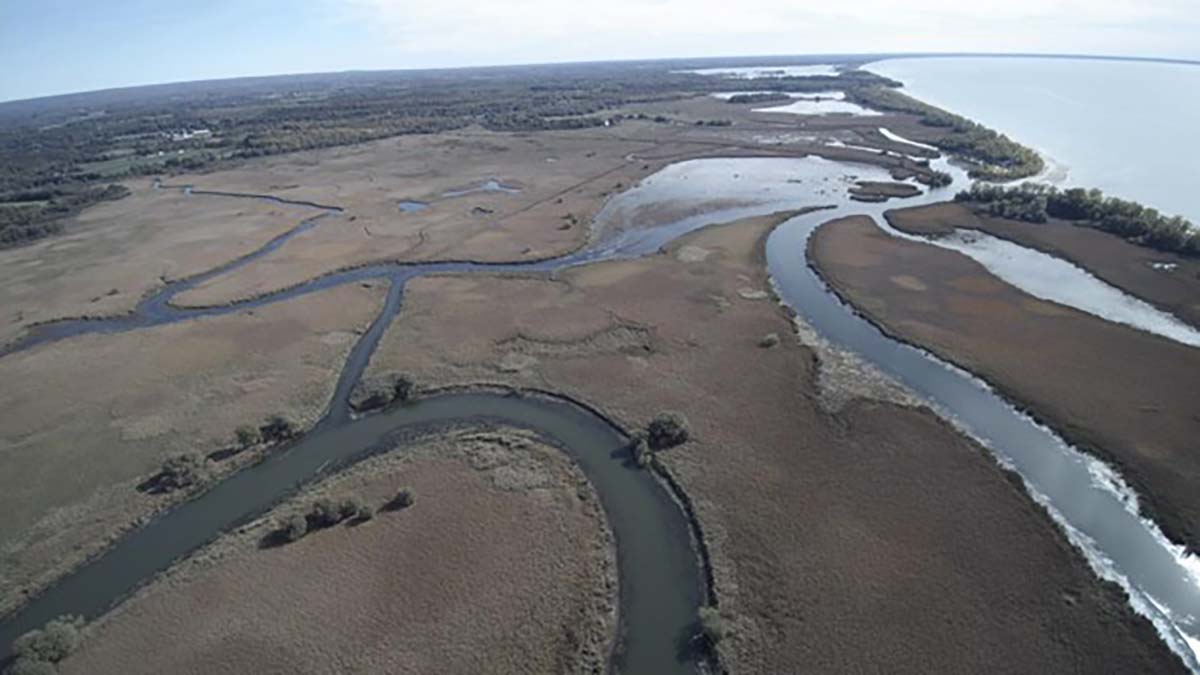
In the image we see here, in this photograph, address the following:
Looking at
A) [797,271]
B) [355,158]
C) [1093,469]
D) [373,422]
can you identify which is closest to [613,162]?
[355,158]

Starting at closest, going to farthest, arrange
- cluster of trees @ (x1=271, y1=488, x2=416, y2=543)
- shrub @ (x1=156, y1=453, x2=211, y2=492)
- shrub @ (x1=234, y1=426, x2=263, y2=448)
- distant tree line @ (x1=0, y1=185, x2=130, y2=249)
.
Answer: cluster of trees @ (x1=271, y1=488, x2=416, y2=543), shrub @ (x1=156, y1=453, x2=211, y2=492), shrub @ (x1=234, y1=426, x2=263, y2=448), distant tree line @ (x1=0, y1=185, x2=130, y2=249)

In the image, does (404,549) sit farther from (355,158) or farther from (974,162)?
(355,158)

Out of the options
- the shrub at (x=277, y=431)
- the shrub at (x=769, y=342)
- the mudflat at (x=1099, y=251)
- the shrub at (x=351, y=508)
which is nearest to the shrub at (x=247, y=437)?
the shrub at (x=277, y=431)

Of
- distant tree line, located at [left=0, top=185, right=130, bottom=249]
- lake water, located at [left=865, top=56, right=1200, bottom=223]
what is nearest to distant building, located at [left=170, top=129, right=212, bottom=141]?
distant tree line, located at [left=0, top=185, right=130, bottom=249]

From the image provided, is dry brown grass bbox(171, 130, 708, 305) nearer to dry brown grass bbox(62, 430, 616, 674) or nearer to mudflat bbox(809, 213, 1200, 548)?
mudflat bbox(809, 213, 1200, 548)

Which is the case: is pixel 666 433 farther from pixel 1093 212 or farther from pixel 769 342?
pixel 1093 212
